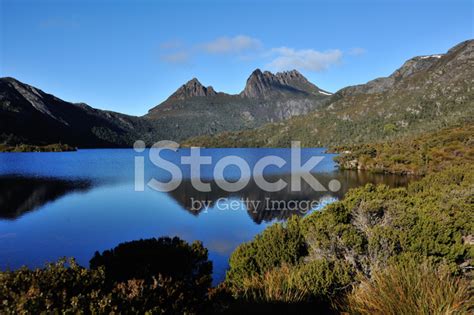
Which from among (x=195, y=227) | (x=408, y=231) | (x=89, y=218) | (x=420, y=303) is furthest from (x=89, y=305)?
(x=89, y=218)

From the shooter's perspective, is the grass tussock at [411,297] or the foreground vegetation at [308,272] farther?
the grass tussock at [411,297]

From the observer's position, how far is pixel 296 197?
133ft

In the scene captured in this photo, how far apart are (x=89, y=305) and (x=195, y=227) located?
2374 centimetres

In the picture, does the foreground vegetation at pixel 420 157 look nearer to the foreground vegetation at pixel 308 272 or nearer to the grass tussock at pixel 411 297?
the foreground vegetation at pixel 308 272

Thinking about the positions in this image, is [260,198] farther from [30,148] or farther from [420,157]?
[30,148]

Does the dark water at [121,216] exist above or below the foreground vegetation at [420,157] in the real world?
below

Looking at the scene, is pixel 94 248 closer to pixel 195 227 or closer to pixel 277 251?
pixel 195 227

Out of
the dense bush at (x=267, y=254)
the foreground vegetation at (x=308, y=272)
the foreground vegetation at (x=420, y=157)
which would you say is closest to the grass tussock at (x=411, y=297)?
the foreground vegetation at (x=308, y=272)

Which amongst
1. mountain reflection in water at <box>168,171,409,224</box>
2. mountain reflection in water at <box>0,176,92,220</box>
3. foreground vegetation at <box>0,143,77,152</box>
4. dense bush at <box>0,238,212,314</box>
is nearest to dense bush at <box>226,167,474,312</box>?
dense bush at <box>0,238,212,314</box>

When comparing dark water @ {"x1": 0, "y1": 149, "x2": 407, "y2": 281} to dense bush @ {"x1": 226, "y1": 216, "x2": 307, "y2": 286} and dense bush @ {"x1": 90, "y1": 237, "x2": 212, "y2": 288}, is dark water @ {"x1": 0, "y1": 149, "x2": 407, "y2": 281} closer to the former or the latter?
dense bush @ {"x1": 226, "y1": 216, "x2": 307, "y2": 286}

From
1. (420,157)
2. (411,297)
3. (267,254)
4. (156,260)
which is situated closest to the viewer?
(411,297)

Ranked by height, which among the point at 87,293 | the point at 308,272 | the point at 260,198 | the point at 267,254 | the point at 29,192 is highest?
the point at 87,293

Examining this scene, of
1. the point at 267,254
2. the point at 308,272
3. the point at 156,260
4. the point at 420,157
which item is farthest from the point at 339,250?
the point at 420,157

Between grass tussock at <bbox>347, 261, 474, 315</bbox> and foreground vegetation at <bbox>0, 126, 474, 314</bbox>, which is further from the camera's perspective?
grass tussock at <bbox>347, 261, 474, 315</bbox>
